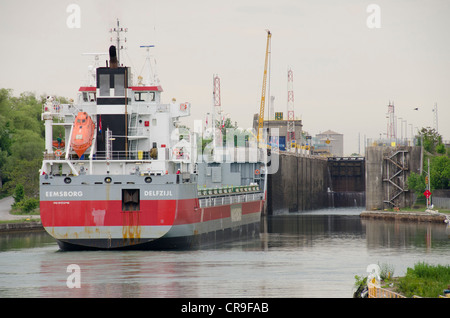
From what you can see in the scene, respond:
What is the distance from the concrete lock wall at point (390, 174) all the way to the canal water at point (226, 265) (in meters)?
22.3

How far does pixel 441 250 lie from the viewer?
47000 millimetres

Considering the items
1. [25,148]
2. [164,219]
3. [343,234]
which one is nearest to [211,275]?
[164,219]

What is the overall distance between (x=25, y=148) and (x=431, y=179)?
40.3m

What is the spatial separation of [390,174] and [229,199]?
92.6 ft

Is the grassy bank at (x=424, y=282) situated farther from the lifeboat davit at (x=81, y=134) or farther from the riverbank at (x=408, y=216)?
the riverbank at (x=408, y=216)

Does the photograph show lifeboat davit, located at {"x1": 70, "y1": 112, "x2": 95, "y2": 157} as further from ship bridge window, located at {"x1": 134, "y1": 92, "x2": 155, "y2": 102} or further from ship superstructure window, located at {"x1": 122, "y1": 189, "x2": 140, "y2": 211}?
ship bridge window, located at {"x1": 134, "y1": 92, "x2": 155, "y2": 102}

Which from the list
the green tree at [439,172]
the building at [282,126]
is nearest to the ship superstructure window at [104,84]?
the green tree at [439,172]

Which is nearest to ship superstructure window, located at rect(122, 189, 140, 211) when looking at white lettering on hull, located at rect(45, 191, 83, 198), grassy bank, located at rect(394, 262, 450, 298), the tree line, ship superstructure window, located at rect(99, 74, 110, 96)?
white lettering on hull, located at rect(45, 191, 83, 198)

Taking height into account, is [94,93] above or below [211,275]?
above

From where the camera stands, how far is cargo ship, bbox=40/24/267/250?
42.3 m

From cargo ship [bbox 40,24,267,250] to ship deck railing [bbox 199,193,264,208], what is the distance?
19cm

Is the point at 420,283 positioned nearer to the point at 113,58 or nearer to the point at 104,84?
the point at 104,84
